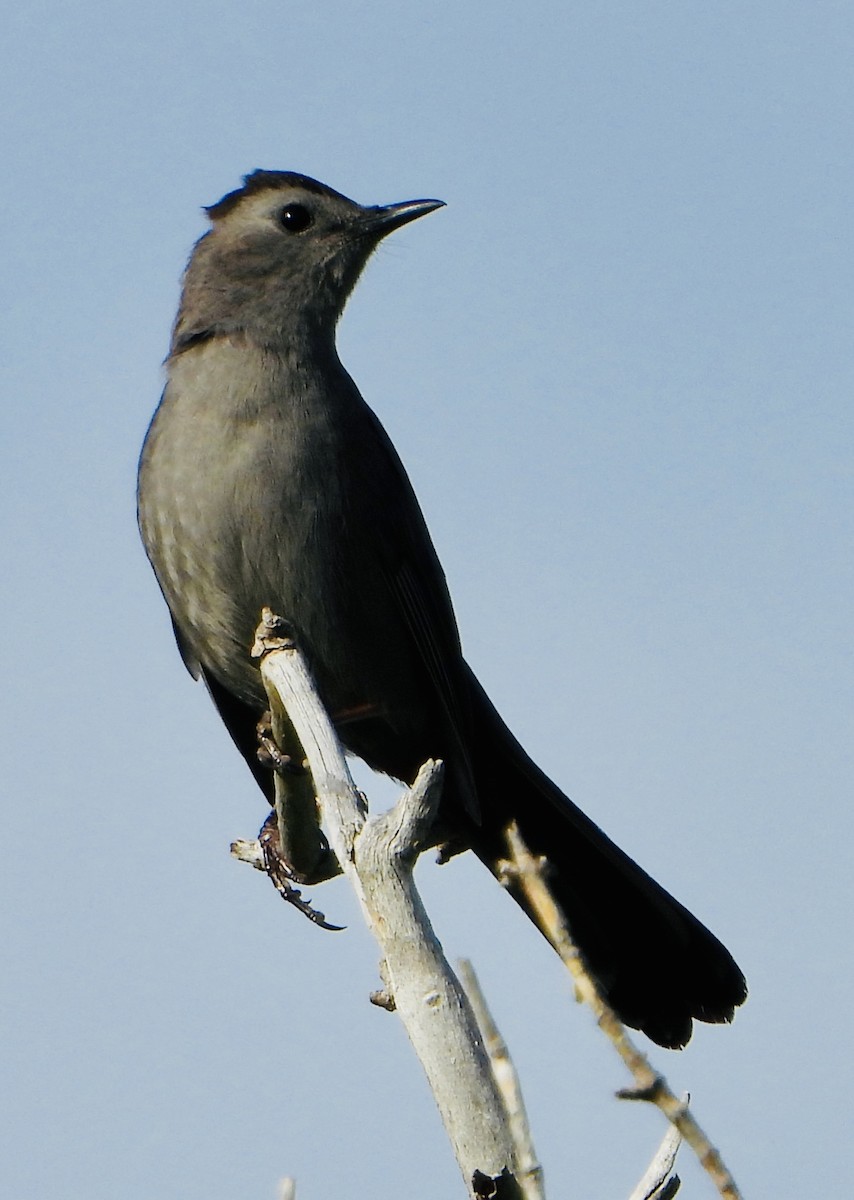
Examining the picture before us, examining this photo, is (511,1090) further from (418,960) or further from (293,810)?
(293,810)

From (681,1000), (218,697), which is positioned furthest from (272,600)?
(681,1000)

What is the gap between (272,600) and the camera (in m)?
6.00

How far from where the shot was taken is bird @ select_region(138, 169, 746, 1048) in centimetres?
596

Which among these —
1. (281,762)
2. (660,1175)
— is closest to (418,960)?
(660,1175)

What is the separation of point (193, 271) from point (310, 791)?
2.83m

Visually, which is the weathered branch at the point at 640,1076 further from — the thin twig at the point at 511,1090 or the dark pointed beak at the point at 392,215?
the dark pointed beak at the point at 392,215

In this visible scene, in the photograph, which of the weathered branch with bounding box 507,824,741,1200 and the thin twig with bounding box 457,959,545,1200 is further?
the thin twig with bounding box 457,959,545,1200

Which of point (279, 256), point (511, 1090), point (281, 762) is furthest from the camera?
point (279, 256)

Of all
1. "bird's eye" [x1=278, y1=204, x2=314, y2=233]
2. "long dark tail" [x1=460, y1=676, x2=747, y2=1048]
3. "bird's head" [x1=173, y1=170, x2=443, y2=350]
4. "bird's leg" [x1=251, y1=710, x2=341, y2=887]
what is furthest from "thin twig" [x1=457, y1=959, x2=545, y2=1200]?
"bird's eye" [x1=278, y1=204, x2=314, y2=233]

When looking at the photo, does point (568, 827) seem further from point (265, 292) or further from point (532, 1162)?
point (532, 1162)

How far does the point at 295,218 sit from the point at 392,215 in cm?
42

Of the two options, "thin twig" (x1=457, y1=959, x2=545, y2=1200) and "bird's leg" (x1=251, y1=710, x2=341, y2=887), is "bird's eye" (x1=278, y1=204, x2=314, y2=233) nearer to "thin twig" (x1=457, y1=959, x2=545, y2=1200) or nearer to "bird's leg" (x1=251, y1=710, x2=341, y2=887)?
"bird's leg" (x1=251, y1=710, x2=341, y2=887)

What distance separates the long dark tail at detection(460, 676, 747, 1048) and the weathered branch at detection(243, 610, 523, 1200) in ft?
5.99

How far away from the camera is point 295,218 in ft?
23.1
